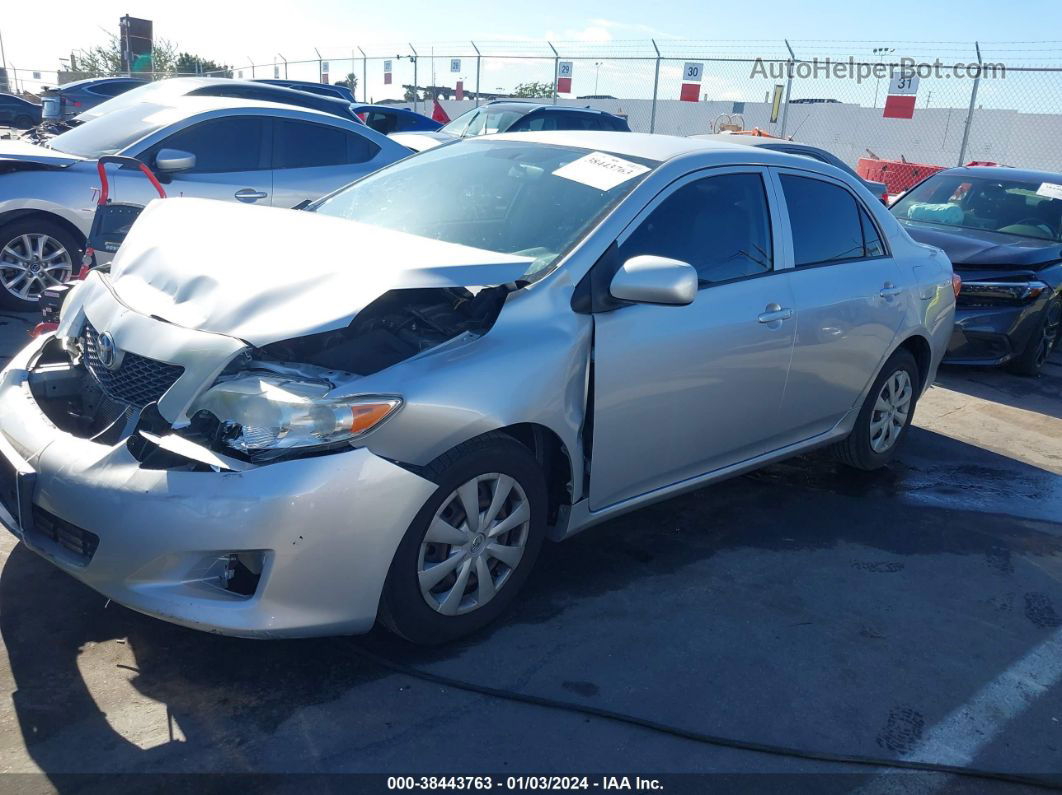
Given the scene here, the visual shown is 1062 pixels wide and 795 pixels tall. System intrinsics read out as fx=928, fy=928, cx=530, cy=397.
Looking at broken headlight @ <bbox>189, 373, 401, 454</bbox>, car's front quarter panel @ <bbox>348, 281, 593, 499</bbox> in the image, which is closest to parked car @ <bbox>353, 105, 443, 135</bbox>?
car's front quarter panel @ <bbox>348, 281, 593, 499</bbox>

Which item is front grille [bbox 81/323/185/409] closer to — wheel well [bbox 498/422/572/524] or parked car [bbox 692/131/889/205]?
wheel well [bbox 498/422/572/524]

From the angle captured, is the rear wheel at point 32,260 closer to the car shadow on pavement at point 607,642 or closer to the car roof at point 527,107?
the car shadow on pavement at point 607,642

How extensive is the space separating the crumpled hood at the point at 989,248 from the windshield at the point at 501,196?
4.52 meters

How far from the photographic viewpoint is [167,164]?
22.2 feet

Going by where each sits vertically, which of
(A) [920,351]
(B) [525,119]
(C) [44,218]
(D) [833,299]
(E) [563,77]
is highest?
(E) [563,77]

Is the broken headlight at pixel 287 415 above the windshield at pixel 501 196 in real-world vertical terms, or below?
below

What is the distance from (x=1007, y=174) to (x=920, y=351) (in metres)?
4.86

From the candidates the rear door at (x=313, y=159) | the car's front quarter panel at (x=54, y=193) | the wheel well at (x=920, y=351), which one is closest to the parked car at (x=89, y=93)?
the rear door at (x=313, y=159)

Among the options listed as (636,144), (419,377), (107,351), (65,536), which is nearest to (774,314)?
(636,144)

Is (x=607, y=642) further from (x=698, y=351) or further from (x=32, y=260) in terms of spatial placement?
(x=32, y=260)

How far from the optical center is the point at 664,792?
2625 millimetres

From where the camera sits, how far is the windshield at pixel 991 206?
8586 millimetres

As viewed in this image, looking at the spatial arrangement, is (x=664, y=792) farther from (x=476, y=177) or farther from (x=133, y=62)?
(x=133, y=62)

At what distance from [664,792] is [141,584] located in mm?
1615
